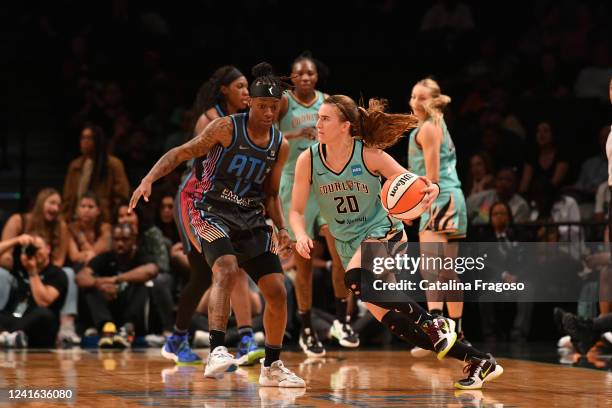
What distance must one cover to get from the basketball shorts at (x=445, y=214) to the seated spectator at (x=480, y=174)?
2.79 meters

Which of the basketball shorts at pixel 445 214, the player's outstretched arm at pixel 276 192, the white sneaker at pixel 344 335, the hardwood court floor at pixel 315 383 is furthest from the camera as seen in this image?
the white sneaker at pixel 344 335

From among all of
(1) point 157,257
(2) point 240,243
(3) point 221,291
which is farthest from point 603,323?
(1) point 157,257

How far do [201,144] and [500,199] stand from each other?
15.8 ft

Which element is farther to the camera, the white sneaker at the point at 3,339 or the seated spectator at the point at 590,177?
the seated spectator at the point at 590,177

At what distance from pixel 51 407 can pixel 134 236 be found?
469 centimetres

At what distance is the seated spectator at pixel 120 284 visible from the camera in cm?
934

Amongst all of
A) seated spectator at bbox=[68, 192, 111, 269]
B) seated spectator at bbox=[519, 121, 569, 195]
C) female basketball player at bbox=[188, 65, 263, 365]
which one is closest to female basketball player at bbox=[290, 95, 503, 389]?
female basketball player at bbox=[188, 65, 263, 365]

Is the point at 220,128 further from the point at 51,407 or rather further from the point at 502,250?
the point at 502,250

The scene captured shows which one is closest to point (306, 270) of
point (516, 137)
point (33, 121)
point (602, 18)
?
point (516, 137)

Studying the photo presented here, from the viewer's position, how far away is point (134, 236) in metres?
9.61

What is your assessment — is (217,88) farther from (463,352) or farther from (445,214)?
(463,352)

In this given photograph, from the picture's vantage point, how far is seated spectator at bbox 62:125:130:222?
1040 centimetres

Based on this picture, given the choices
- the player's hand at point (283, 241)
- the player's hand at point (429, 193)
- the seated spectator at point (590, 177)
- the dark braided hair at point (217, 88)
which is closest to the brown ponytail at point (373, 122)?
the player's hand at point (429, 193)

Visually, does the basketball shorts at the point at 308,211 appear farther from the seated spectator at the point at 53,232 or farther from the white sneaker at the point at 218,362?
the seated spectator at the point at 53,232
